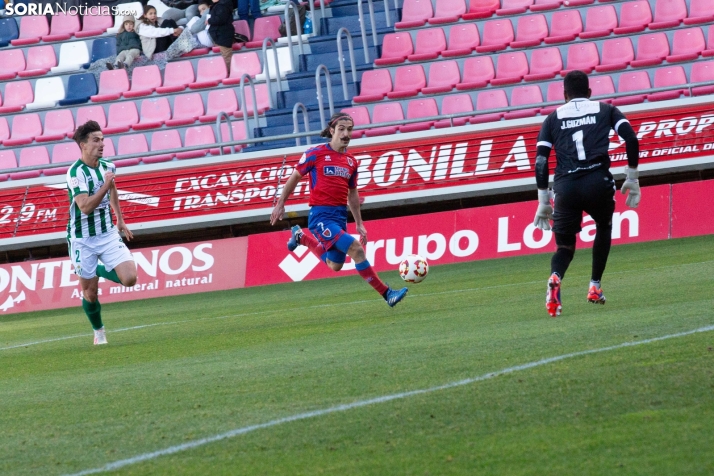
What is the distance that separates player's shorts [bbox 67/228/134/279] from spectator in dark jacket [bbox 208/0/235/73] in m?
11.9

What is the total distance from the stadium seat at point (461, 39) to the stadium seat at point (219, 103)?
14.0 ft

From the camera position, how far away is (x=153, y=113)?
22.3 m

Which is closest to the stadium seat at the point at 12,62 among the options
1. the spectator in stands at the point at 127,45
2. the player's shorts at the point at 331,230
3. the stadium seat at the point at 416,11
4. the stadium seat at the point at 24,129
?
the stadium seat at the point at 24,129

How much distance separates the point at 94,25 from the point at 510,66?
10089mm

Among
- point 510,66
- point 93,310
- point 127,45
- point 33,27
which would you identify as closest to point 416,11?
point 510,66

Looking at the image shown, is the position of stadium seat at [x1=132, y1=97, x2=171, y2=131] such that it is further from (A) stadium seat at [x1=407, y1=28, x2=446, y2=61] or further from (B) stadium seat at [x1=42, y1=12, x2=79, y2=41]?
(A) stadium seat at [x1=407, y1=28, x2=446, y2=61]

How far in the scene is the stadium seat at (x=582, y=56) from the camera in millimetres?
19953

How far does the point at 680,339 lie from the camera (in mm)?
6473

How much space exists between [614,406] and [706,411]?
41cm

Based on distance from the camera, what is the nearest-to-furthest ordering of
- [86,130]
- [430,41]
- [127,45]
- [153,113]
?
[86,130], [430,41], [153,113], [127,45]

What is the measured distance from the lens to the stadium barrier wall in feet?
53.4

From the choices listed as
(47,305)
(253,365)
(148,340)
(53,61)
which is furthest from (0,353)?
(53,61)

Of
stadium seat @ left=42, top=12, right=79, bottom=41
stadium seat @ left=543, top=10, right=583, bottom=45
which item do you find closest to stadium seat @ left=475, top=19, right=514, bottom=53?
stadium seat @ left=543, top=10, right=583, bottom=45

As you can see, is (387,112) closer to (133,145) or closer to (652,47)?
(652,47)
